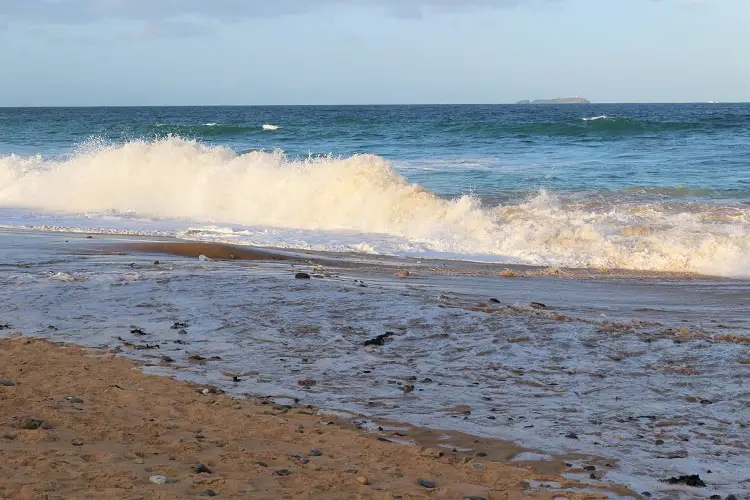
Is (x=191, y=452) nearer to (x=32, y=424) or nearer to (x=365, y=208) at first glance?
(x=32, y=424)

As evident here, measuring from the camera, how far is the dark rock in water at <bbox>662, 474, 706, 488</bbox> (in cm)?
400

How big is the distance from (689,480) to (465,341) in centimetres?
284

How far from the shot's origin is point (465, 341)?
674 centimetres

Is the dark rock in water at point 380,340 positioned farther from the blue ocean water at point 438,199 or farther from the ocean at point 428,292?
the blue ocean water at point 438,199

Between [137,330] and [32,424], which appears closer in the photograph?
[32,424]

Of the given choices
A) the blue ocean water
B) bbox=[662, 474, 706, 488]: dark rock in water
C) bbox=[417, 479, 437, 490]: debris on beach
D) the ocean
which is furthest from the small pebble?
the blue ocean water

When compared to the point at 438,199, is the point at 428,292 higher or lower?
lower

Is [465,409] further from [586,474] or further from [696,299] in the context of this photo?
[696,299]

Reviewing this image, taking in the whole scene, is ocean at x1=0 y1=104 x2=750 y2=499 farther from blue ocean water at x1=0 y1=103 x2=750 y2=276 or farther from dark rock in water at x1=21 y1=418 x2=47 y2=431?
dark rock in water at x1=21 y1=418 x2=47 y2=431

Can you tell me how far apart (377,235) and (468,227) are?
5.14 ft

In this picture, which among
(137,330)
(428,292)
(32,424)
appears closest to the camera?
(32,424)

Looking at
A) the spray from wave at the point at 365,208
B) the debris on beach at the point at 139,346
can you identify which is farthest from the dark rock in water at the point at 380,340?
the spray from wave at the point at 365,208

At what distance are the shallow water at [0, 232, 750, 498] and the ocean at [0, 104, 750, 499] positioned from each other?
0.08 feet

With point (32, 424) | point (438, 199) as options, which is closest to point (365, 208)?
point (438, 199)
